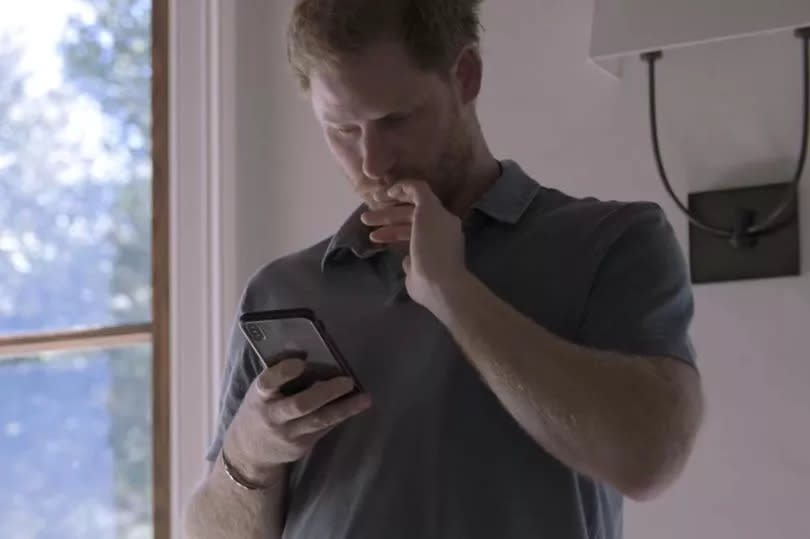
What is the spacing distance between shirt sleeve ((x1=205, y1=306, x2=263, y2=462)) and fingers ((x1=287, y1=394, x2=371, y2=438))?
194 mm

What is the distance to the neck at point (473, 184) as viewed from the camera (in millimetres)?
1256

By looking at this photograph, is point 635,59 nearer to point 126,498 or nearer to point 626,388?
point 626,388

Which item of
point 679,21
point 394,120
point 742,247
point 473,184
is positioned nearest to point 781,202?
point 742,247

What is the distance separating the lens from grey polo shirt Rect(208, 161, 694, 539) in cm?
111

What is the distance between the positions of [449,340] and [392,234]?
0.36ft

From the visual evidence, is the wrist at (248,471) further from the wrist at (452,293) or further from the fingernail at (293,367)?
the wrist at (452,293)

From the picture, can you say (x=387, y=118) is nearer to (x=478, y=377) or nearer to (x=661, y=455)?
(x=478, y=377)

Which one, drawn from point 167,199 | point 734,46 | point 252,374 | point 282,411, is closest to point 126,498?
point 167,199

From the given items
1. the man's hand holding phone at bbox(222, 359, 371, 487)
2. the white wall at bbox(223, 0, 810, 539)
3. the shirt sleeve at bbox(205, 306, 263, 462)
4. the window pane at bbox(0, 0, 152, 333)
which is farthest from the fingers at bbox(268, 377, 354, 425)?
the window pane at bbox(0, 0, 152, 333)

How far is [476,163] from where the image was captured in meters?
1.26

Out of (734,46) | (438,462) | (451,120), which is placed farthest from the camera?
(734,46)

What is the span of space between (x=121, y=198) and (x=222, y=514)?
85 cm

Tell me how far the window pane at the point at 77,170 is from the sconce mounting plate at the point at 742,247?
0.87 meters

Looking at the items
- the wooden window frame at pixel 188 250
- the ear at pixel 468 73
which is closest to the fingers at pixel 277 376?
the ear at pixel 468 73
